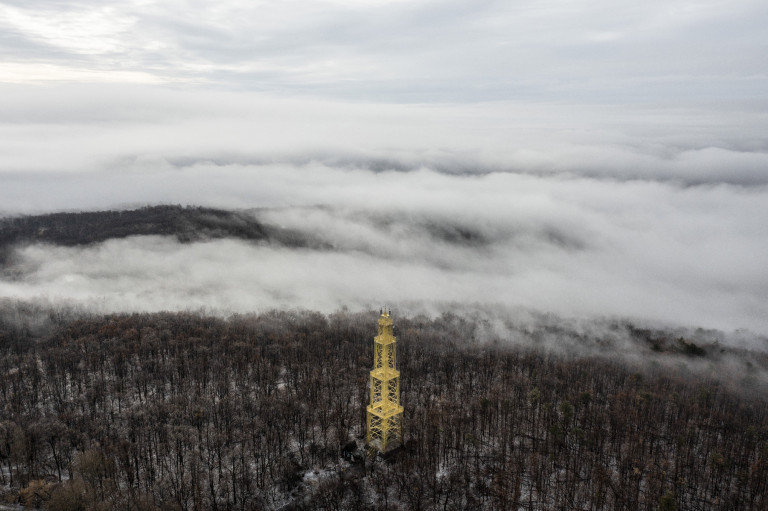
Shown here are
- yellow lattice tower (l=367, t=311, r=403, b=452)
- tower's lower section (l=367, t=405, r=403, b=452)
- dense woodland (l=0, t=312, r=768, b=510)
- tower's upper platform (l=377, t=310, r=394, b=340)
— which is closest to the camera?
tower's upper platform (l=377, t=310, r=394, b=340)

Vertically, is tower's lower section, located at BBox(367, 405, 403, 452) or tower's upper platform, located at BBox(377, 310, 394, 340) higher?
tower's upper platform, located at BBox(377, 310, 394, 340)

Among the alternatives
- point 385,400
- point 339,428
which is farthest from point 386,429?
point 339,428

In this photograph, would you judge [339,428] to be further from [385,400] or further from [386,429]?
[385,400]

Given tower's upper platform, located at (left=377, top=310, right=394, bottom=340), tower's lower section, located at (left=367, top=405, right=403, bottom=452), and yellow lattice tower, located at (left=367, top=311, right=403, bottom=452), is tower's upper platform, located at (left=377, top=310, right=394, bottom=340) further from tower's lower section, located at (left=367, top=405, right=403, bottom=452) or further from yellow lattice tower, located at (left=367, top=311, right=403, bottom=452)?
tower's lower section, located at (left=367, top=405, right=403, bottom=452)

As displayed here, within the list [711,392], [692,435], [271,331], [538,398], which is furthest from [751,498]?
[271,331]

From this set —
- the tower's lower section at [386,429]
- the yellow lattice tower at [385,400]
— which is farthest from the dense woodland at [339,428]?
the yellow lattice tower at [385,400]

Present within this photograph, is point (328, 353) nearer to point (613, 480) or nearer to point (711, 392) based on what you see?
point (613, 480)

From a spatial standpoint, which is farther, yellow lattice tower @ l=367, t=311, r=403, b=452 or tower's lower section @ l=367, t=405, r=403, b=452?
tower's lower section @ l=367, t=405, r=403, b=452

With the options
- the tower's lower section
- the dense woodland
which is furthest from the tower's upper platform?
the dense woodland
